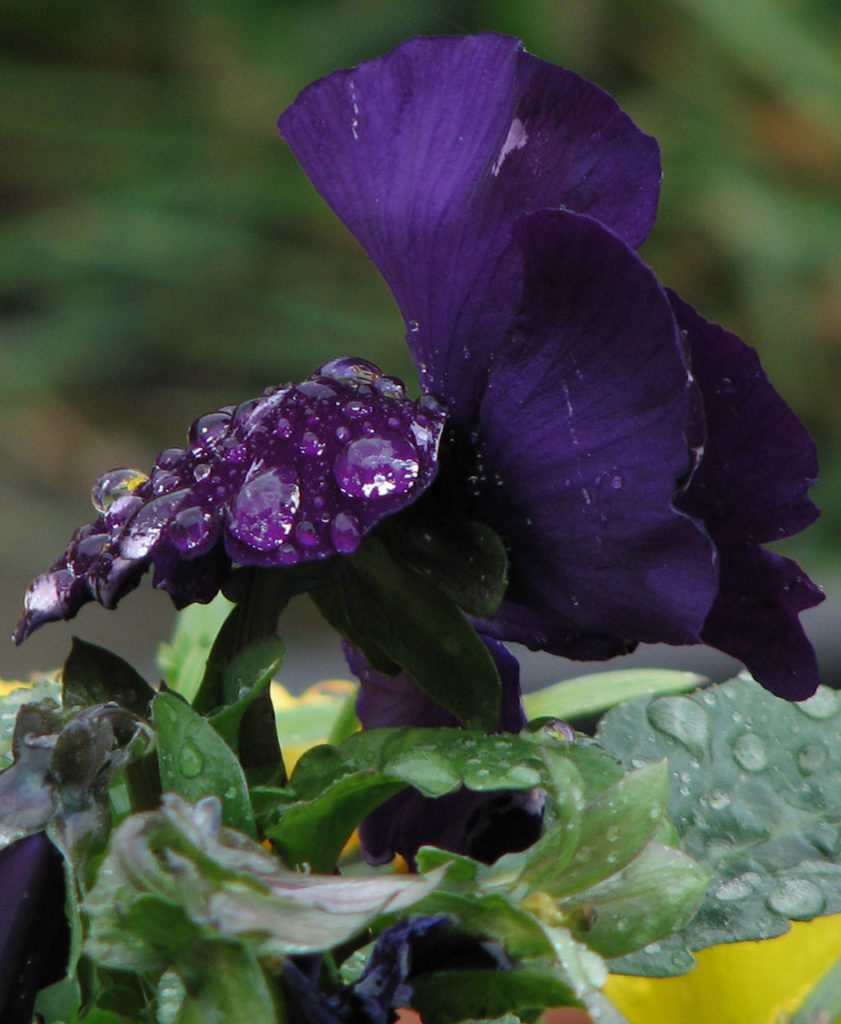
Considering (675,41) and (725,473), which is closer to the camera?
(725,473)

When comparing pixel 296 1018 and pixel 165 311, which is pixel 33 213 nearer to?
pixel 165 311

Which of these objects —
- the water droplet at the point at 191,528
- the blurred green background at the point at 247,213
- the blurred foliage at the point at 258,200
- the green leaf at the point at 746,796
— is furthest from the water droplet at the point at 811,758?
the blurred foliage at the point at 258,200

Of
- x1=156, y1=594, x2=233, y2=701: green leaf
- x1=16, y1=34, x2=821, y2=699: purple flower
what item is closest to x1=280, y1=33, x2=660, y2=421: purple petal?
x1=16, y1=34, x2=821, y2=699: purple flower

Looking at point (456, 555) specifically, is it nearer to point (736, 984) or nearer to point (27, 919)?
point (27, 919)

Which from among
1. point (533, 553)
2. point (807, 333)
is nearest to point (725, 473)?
point (533, 553)

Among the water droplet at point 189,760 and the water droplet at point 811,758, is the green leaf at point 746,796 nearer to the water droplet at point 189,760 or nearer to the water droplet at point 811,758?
the water droplet at point 811,758

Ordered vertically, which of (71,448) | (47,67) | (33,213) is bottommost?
(71,448)

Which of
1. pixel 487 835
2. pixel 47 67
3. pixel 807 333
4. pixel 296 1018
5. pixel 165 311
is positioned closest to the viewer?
pixel 296 1018
